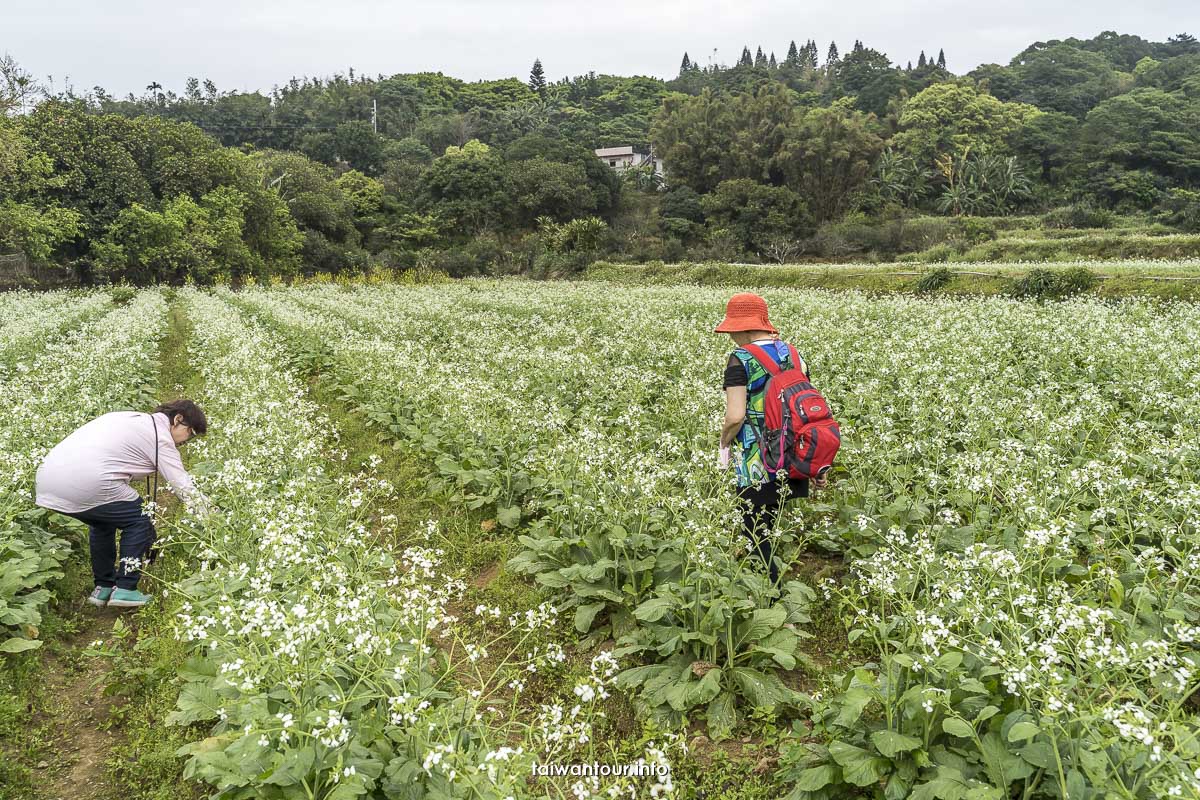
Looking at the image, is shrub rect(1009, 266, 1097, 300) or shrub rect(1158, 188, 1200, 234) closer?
shrub rect(1009, 266, 1097, 300)

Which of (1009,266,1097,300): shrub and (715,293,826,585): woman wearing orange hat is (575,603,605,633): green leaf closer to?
(715,293,826,585): woman wearing orange hat

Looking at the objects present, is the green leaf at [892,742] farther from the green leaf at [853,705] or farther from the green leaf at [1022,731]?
the green leaf at [1022,731]

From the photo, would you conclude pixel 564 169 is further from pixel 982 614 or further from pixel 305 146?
pixel 982 614

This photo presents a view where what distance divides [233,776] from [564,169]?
76687mm

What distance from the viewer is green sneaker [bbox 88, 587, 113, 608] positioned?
20.7ft

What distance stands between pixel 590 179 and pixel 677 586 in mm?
77612

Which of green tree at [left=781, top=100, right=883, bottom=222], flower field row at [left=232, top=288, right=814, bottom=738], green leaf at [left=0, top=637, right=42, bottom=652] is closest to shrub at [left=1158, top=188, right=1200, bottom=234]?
green tree at [left=781, top=100, right=883, bottom=222]

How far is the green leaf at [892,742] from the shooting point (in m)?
3.36

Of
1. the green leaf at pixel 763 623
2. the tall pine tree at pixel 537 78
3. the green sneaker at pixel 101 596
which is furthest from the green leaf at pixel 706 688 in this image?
the tall pine tree at pixel 537 78

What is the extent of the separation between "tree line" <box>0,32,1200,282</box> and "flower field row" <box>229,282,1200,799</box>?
40.2 metres

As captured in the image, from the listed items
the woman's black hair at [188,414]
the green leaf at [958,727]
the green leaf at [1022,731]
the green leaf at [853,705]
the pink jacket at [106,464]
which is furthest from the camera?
the woman's black hair at [188,414]

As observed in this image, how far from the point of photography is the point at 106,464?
606 cm

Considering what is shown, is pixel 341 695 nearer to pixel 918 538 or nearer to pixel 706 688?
pixel 706 688

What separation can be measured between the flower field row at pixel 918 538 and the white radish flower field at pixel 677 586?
4 centimetres
